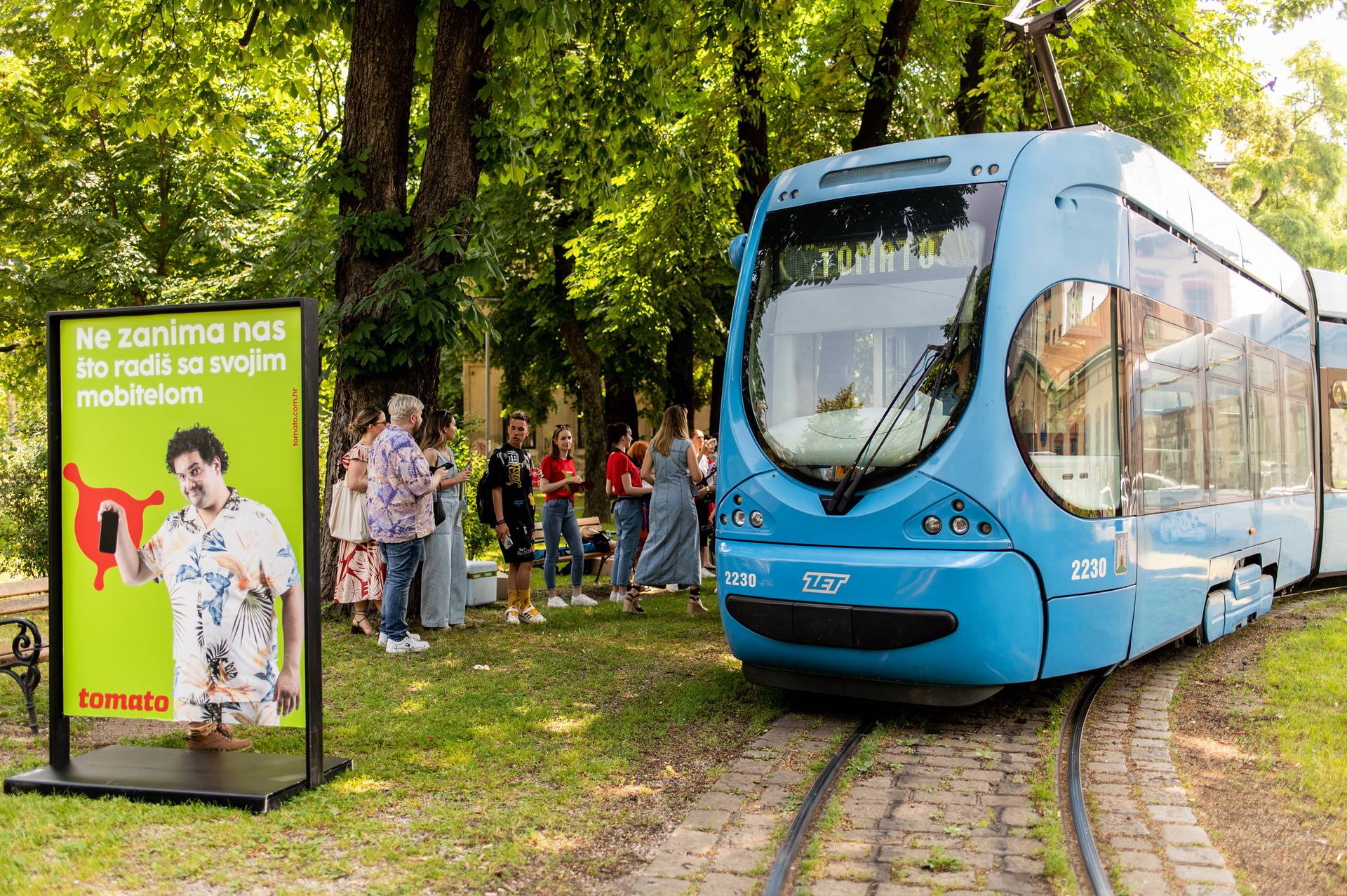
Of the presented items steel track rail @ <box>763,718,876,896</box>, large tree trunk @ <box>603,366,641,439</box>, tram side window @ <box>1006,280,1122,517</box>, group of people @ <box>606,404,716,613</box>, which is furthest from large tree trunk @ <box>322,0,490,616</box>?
large tree trunk @ <box>603,366,641,439</box>

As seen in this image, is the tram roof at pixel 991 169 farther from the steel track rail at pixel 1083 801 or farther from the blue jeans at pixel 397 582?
the blue jeans at pixel 397 582

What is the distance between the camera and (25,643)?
21.0ft

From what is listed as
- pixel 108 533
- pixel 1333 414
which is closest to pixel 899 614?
pixel 108 533

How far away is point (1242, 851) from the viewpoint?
4758 millimetres

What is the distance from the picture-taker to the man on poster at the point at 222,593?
521 cm

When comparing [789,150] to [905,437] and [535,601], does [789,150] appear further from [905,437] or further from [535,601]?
[905,437]

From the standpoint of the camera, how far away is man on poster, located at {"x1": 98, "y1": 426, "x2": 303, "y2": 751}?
17.1 feet

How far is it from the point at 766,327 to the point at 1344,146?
38075mm

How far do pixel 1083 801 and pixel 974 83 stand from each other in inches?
532

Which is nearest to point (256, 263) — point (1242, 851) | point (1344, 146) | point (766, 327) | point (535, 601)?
point (535, 601)

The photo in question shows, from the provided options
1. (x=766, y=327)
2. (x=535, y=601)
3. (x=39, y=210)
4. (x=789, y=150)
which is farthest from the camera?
(x=39, y=210)

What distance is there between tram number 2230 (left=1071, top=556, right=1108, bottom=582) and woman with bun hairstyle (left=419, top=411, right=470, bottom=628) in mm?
5083

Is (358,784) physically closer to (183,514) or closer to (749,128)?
(183,514)

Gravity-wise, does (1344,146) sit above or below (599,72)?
above
